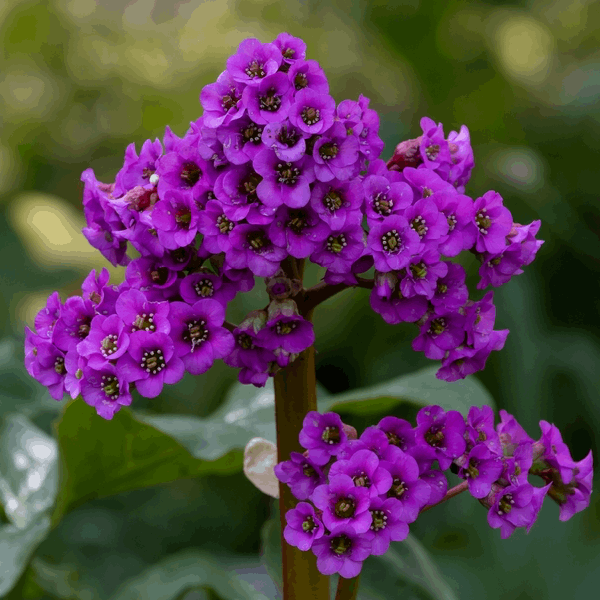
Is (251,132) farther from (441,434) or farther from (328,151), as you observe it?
(441,434)

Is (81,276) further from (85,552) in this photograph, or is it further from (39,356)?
(39,356)

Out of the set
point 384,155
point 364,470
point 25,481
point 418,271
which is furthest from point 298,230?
point 384,155

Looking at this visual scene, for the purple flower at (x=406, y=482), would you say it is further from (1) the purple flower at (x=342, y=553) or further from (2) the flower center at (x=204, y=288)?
(2) the flower center at (x=204, y=288)

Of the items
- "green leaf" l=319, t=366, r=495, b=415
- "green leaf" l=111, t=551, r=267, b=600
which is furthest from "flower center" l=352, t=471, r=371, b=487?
"green leaf" l=111, t=551, r=267, b=600

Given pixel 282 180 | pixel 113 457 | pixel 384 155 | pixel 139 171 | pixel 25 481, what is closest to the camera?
pixel 282 180

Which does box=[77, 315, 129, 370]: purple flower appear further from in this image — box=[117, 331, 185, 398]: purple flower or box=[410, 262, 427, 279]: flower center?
box=[410, 262, 427, 279]: flower center

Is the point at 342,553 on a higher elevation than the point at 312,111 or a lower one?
lower

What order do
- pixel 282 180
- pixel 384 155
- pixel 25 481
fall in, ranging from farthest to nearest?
pixel 384 155, pixel 25 481, pixel 282 180
